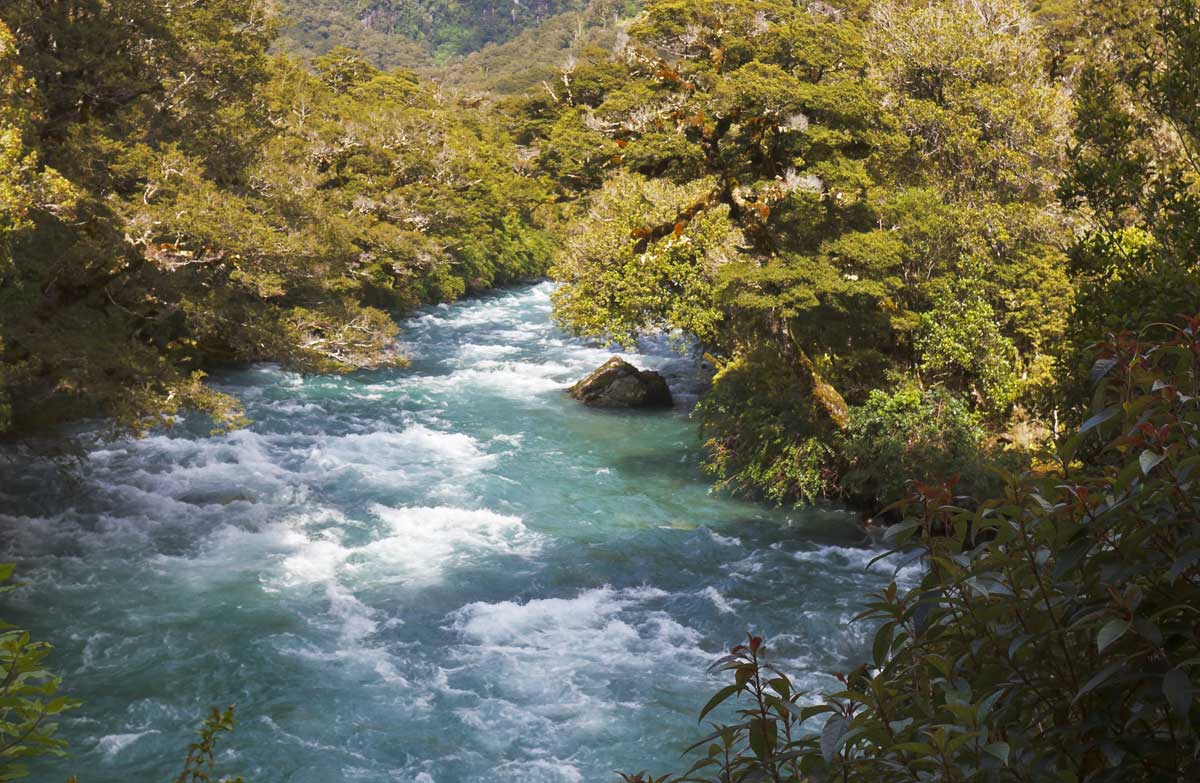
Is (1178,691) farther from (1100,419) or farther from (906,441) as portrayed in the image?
(906,441)

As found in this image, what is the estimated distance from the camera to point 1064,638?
259cm

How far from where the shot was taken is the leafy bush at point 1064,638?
7.29 feet

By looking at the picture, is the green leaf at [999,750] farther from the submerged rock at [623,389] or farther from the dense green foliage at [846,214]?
the submerged rock at [623,389]

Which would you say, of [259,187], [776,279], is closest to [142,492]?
[259,187]

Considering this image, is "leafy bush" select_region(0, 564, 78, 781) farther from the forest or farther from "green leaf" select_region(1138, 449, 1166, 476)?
the forest

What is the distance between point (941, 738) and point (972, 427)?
14.5 m

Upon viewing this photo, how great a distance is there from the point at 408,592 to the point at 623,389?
1101 cm

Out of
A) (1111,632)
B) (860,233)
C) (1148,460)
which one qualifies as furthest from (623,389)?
(1111,632)

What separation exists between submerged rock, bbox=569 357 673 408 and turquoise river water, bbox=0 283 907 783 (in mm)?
1598

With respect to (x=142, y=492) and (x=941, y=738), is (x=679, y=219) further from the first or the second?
(x=941, y=738)

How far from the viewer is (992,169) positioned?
18.7m

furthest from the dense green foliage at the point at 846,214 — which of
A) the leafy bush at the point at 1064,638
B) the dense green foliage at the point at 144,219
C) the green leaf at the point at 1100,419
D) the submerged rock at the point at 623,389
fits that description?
the green leaf at the point at 1100,419

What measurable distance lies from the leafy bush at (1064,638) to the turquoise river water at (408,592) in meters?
7.41

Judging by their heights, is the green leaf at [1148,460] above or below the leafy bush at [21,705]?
above
